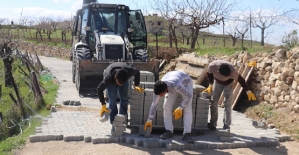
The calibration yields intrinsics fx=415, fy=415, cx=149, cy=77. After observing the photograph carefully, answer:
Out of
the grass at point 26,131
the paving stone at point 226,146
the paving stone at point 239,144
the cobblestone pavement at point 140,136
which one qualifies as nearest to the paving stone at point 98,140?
the cobblestone pavement at point 140,136

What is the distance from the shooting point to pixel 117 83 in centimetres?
770

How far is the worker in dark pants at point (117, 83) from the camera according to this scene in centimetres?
755

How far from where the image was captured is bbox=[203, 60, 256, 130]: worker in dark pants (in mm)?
7992

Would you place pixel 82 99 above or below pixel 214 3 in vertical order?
below

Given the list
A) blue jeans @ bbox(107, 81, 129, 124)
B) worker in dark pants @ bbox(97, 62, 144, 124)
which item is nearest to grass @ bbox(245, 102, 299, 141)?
worker in dark pants @ bbox(97, 62, 144, 124)

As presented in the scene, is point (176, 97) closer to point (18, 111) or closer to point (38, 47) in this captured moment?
point (18, 111)

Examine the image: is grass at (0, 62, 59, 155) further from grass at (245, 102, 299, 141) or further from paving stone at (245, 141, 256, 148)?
grass at (245, 102, 299, 141)

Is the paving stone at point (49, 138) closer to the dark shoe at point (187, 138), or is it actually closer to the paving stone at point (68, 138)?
the paving stone at point (68, 138)

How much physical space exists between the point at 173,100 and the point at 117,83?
108cm

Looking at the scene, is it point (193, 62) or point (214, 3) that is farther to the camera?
point (214, 3)

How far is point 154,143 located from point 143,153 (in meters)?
0.37

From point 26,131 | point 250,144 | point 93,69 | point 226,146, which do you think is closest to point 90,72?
point 93,69

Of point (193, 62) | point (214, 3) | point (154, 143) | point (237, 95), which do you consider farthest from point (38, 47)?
point (154, 143)

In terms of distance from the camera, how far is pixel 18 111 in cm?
1091
